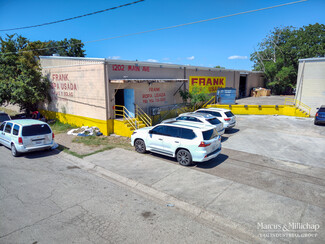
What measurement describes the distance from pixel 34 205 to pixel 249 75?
121ft

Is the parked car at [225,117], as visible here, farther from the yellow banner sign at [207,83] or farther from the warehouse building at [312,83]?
the warehouse building at [312,83]

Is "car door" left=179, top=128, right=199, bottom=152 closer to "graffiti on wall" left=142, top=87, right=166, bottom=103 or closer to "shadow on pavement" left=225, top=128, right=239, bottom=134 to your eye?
"shadow on pavement" left=225, top=128, right=239, bottom=134

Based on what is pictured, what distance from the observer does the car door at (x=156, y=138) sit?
32.3ft

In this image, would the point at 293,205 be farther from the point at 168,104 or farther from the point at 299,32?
the point at 299,32

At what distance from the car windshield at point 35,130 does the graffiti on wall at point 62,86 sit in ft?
19.8

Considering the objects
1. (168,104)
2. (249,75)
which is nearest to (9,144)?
(168,104)

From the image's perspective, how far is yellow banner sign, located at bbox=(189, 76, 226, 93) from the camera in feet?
72.3

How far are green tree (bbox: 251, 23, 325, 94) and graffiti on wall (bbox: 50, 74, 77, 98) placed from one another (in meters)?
33.3

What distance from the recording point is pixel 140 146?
10844mm

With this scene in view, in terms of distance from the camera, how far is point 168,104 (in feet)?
61.9

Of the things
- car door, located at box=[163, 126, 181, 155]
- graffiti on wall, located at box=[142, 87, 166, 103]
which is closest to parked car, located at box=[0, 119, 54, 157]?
car door, located at box=[163, 126, 181, 155]

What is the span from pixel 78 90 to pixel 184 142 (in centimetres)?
1041

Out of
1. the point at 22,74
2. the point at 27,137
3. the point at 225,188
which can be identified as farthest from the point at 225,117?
the point at 22,74

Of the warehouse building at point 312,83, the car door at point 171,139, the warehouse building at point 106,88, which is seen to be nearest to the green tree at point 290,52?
the warehouse building at point 312,83
